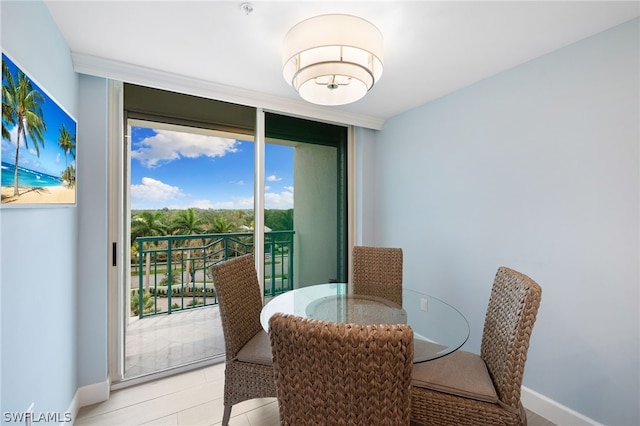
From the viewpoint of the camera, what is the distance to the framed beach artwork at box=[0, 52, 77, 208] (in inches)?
41.2

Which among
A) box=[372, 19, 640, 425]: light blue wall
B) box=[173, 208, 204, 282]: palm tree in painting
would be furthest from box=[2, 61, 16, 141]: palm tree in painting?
box=[372, 19, 640, 425]: light blue wall

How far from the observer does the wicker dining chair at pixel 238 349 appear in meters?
1.61

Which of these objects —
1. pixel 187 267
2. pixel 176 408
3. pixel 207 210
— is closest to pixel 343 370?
pixel 176 408

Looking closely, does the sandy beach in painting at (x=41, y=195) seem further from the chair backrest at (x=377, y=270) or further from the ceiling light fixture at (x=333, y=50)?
the chair backrest at (x=377, y=270)

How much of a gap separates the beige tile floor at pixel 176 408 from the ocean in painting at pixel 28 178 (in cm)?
154

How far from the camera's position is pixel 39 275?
53.6 inches

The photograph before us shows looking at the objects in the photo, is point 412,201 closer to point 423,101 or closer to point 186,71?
point 423,101

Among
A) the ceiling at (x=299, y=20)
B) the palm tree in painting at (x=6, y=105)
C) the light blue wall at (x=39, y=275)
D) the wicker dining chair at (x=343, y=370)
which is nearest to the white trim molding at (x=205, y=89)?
the ceiling at (x=299, y=20)

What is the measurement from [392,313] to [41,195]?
1.92 m

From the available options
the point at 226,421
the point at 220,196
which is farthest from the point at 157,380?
the point at 220,196

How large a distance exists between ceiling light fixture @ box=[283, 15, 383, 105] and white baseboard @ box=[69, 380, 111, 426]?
8.02ft

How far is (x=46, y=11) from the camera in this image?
144cm

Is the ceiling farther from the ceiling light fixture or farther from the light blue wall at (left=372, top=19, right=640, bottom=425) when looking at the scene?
the light blue wall at (left=372, top=19, right=640, bottom=425)

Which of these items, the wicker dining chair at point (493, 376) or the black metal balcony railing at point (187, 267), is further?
the black metal balcony railing at point (187, 267)
